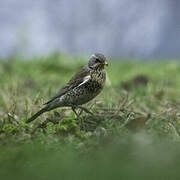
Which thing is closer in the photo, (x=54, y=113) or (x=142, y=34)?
(x=54, y=113)

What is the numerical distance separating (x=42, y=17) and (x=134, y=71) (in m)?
11.3

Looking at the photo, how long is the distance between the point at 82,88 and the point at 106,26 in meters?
11.9

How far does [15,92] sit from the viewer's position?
747cm

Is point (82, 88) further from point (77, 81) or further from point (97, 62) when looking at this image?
point (97, 62)

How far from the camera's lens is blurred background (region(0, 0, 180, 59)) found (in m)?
18.2

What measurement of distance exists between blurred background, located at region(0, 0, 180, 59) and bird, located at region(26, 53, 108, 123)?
349 inches

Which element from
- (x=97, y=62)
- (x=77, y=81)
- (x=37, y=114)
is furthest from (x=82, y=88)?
(x=37, y=114)

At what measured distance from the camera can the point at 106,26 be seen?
1833 cm

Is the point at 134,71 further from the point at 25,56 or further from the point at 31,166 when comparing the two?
the point at 31,166

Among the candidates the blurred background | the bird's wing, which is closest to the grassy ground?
the bird's wing

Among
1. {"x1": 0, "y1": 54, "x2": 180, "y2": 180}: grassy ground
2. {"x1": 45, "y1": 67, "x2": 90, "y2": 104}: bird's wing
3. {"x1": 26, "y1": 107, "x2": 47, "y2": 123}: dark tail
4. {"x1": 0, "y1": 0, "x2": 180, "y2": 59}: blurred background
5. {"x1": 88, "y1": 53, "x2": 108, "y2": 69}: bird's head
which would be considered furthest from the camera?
{"x1": 0, "y1": 0, "x2": 180, "y2": 59}: blurred background

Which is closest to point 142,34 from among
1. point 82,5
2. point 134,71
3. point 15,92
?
point 82,5

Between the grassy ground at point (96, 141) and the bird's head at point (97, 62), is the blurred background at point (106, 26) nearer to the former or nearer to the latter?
the grassy ground at point (96, 141)

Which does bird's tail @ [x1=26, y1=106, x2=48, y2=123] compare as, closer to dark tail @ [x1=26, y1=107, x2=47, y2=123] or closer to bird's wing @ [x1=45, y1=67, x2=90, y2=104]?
dark tail @ [x1=26, y1=107, x2=47, y2=123]
